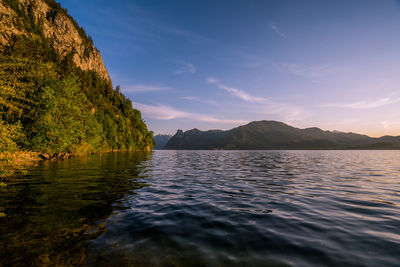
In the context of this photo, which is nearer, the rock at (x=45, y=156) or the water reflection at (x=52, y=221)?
the water reflection at (x=52, y=221)

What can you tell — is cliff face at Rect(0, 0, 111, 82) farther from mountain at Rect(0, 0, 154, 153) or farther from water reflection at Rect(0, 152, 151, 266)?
water reflection at Rect(0, 152, 151, 266)

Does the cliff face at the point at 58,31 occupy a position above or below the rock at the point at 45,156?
above

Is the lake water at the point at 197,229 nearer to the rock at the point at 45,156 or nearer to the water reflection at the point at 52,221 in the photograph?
the water reflection at the point at 52,221

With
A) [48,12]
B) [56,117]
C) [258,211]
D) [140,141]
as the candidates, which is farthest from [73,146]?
[48,12]

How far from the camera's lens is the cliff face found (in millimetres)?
82688

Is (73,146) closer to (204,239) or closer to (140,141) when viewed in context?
(204,239)

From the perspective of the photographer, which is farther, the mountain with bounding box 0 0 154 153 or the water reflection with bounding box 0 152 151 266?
the mountain with bounding box 0 0 154 153

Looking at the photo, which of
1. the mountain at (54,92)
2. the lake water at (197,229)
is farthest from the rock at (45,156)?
the lake water at (197,229)

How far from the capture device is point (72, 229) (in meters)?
6.48

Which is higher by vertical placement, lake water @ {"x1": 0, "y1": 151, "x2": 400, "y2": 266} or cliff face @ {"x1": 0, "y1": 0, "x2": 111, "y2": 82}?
cliff face @ {"x1": 0, "y1": 0, "x2": 111, "y2": 82}

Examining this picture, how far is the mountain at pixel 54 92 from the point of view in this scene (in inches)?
683

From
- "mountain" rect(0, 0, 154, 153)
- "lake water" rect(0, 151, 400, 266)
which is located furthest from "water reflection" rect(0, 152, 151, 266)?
"mountain" rect(0, 0, 154, 153)

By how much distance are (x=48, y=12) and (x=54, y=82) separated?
12052cm

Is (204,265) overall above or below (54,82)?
below
